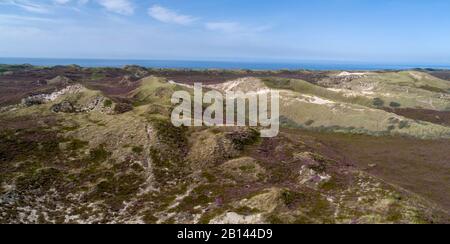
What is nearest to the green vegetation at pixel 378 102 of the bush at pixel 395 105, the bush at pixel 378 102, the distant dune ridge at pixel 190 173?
the bush at pixel 378 102

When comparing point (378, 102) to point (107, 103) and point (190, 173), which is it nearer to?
point (107, 103)

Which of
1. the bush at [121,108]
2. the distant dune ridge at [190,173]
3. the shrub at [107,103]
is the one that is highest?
the shrub at [107,103]

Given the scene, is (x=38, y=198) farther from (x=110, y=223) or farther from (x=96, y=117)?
(x=96, y=117)

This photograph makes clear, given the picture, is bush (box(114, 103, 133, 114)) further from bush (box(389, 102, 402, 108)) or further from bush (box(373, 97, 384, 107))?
bush (box(389, 102, 402, 108))

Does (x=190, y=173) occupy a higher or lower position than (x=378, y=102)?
lower

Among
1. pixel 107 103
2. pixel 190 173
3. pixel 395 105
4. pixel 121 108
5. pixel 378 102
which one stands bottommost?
pixel 190 173

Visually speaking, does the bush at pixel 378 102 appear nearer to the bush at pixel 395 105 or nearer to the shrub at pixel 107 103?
the bush at pixel 395 105

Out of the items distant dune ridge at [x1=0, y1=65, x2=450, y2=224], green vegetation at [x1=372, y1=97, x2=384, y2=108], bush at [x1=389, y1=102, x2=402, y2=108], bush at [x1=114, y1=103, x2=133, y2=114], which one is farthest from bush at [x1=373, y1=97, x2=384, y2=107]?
bush at [x1=114, y1=103, x2=133, y2=114]

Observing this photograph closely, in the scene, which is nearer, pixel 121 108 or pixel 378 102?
pixel 121 108

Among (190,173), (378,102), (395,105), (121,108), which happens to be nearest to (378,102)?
(378,102)
